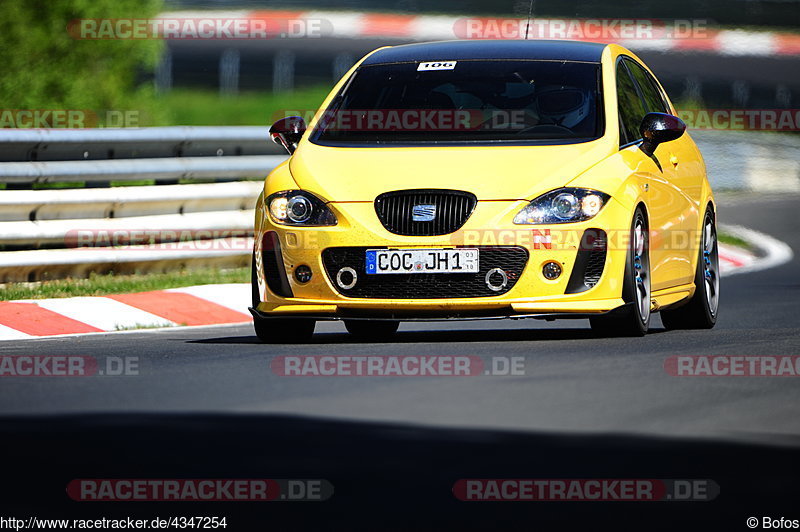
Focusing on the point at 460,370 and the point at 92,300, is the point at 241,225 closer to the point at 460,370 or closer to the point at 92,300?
the point at 92,300

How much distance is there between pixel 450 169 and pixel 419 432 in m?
3.11

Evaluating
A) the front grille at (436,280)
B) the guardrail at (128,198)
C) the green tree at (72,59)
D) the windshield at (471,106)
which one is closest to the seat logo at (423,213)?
the front grille at (436,280)

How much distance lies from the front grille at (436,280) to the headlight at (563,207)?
178 millimetres

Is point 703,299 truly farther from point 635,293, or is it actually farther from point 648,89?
point 635,293

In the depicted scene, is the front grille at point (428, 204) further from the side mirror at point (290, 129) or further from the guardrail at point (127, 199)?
the guardrail at point (127, 199)

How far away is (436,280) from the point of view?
9227 millimetres

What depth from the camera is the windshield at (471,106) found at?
9922mm

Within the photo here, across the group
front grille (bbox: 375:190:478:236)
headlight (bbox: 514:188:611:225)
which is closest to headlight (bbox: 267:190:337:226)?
front grille (bbox: 375:190:478:236)

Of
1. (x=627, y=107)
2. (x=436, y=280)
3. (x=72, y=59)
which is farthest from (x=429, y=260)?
(x=72, y=59)

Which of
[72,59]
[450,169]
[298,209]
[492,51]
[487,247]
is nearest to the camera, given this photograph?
[487,247]

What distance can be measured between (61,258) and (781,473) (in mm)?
7770

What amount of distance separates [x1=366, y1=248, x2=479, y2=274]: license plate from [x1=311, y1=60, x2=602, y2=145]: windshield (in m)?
0.83

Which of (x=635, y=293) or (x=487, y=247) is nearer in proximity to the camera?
(x=487, y=247)

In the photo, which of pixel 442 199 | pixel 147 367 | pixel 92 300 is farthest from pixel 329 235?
pixel 92 300
